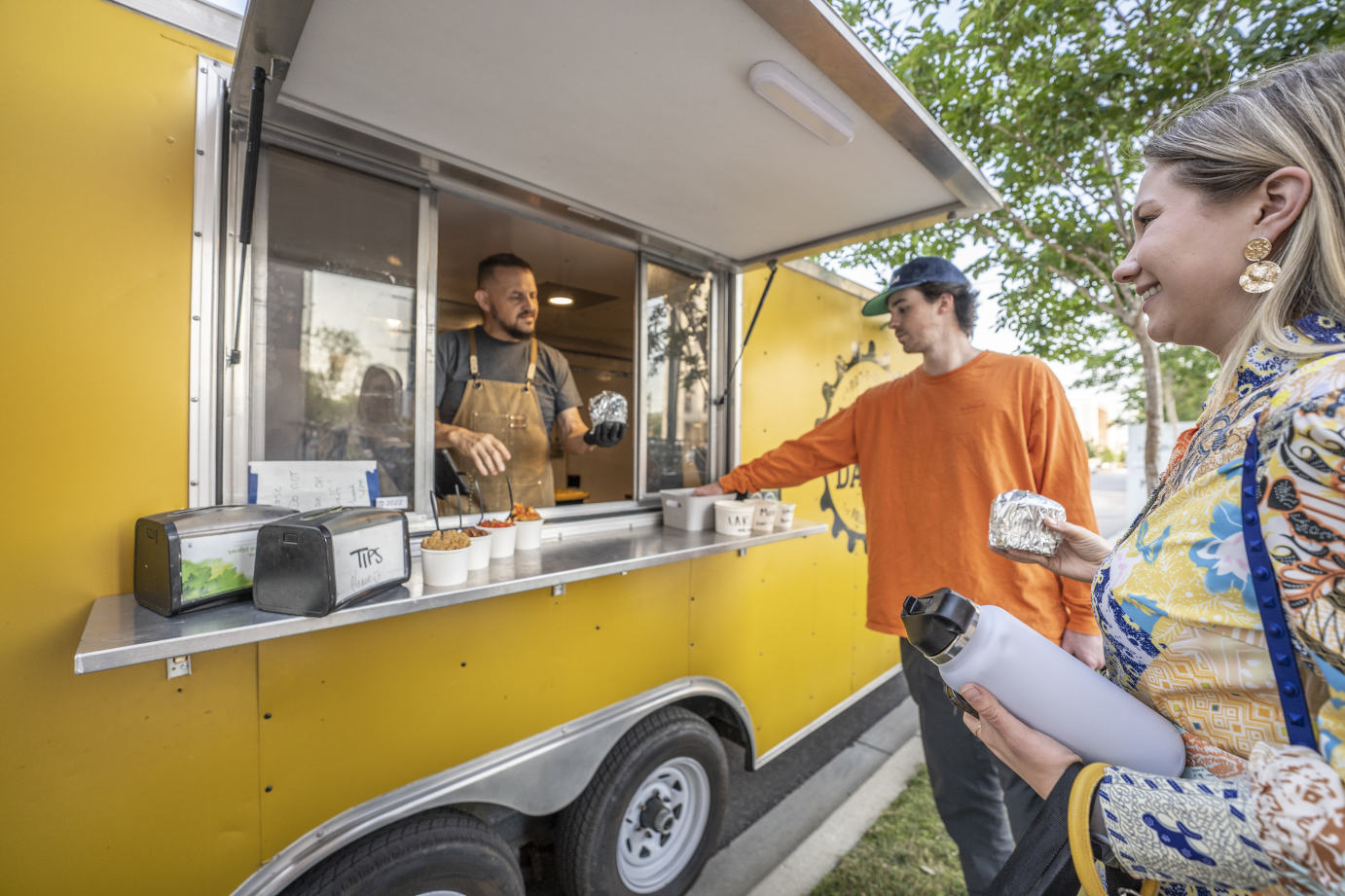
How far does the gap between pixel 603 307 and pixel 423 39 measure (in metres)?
4.12

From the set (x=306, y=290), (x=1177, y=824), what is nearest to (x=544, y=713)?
(x=306, y=290)

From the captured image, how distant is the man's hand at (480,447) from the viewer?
216 cm

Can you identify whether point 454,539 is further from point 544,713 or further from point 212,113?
point 212,113

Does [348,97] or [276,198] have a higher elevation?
[348,97]

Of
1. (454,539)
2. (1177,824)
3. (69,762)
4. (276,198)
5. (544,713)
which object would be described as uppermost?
(276,198)

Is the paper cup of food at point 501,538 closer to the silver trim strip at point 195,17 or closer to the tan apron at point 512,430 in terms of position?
the tan apron at point 512,430

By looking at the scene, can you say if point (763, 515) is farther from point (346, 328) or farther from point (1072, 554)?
point (346, 328)

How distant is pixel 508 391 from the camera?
2.76m

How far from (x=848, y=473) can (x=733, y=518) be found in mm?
1675

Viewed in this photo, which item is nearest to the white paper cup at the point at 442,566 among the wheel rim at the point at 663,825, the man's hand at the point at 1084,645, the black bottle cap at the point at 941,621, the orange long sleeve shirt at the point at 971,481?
the black bottle cap at the point at 941,621

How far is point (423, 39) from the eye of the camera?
4.06ft

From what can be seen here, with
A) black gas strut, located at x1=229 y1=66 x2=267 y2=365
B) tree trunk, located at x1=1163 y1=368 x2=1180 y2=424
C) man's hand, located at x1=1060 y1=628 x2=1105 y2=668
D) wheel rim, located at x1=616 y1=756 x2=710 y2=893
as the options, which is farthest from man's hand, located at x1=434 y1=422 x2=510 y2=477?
tree trunk, located at x1=1163 y1=368 x2=1180 y2=424

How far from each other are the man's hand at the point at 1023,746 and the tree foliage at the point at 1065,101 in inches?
109

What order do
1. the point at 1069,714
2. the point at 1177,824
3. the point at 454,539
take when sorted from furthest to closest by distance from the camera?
the point at 454,539 → the point at 1069,714 → the point at 1177,824
